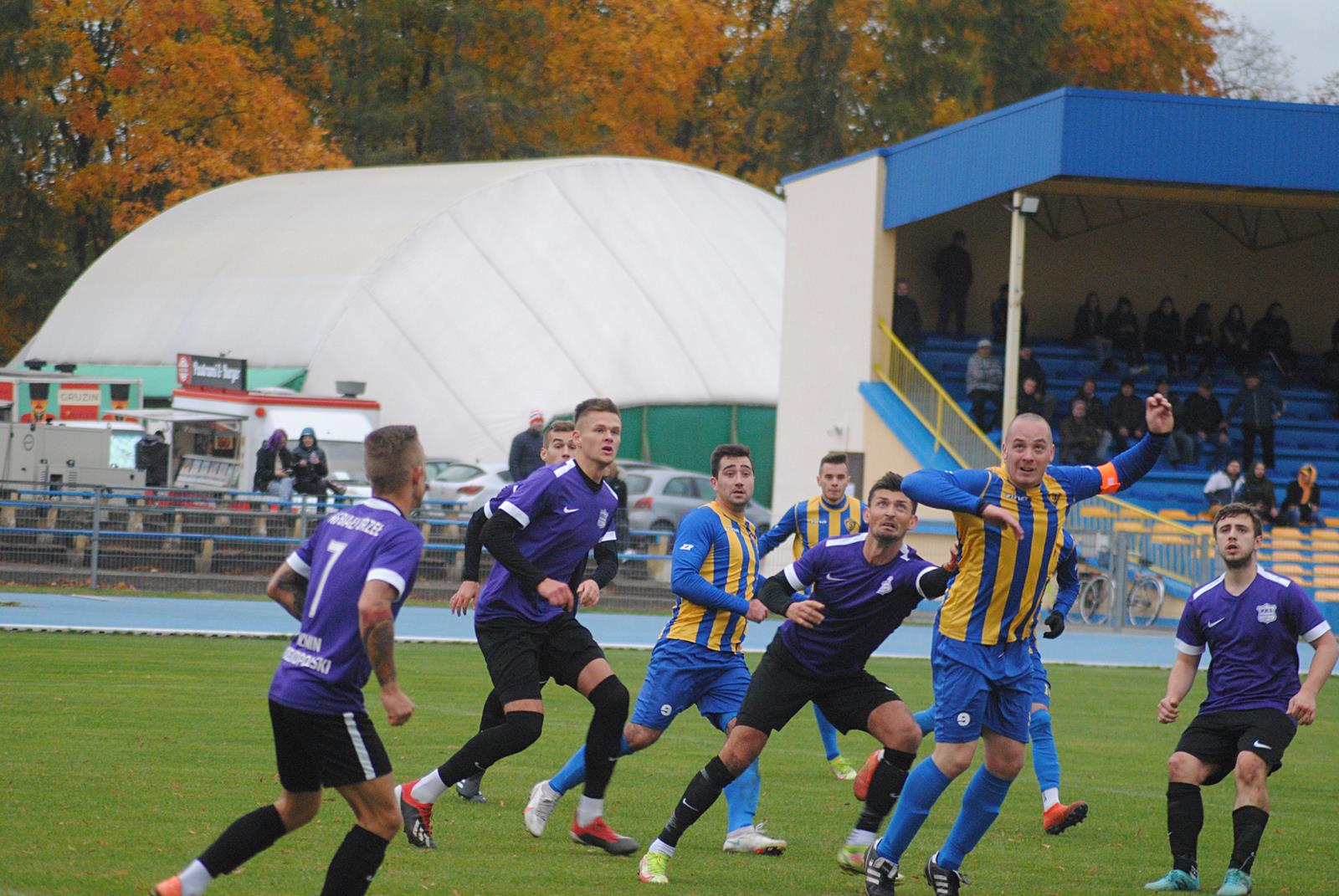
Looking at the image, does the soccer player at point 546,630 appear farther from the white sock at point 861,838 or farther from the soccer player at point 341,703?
the soccer player at point 341,703

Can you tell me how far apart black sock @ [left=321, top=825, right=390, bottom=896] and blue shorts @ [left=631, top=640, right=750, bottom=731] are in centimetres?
304

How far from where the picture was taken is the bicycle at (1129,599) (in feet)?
81.1

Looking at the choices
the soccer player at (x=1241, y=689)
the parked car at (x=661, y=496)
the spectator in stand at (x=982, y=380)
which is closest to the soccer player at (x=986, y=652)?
the soccer player at (x=1241, y=689)

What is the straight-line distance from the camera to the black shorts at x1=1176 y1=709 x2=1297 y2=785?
7.94 meters

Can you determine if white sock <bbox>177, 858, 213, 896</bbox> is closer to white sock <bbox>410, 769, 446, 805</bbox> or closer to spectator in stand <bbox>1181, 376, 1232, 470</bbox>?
white sock <bbox>410, 769, 446, 805</bbox>

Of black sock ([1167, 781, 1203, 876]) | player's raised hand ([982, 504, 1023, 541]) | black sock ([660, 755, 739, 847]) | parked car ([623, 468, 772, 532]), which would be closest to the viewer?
player's raised hand ([982, 504, 1023, 541])

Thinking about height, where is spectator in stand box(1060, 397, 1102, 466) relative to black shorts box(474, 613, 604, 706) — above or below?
above

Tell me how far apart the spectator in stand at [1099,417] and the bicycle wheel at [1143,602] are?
3.93 m

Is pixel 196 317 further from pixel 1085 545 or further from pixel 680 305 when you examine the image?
pixel 1085 545

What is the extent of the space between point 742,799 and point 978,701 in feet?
5.46

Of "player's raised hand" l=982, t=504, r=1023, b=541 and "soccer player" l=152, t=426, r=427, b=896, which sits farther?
"player's raised hand" l=982, t=504, r=1023, b=541

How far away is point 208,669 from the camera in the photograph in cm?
1527

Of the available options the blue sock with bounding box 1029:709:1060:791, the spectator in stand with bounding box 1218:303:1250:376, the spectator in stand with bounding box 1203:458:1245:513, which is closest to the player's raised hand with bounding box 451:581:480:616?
the blue sock with bounding box 1029:709:1060:791

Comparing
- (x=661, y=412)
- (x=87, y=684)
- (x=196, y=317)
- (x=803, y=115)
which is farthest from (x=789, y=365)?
(x=803, y=115)
